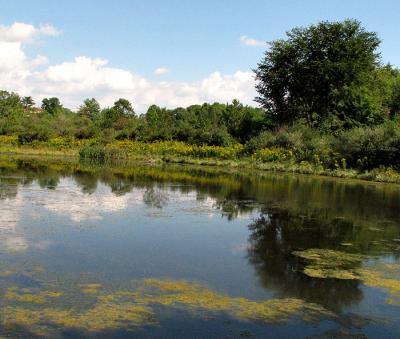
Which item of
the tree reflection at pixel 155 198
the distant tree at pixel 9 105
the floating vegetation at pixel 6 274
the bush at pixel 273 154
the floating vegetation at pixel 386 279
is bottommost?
the floating vegetation at pixel 6 274

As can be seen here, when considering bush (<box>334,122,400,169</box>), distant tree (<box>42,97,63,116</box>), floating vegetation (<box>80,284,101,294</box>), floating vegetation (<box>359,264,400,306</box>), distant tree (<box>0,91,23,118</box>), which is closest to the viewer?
floating vegetation (<box>80,284,101,294</box>)

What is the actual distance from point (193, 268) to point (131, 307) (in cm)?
232

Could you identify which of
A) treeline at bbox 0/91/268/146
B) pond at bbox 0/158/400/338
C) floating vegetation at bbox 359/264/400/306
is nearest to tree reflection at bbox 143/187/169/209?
pond at bbox 0/158/400/338

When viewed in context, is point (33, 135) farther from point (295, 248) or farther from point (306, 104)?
point (295, 248)

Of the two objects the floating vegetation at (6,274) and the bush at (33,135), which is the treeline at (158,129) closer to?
the bush at (33,135)

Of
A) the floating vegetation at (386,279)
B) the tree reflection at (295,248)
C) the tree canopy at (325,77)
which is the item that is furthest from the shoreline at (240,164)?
the floating vegetation at (386,279)

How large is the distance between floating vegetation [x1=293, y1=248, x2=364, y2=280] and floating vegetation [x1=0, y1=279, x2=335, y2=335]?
1819mm

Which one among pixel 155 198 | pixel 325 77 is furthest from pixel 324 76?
pixel 155 198

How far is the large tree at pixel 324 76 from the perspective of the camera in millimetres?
45250

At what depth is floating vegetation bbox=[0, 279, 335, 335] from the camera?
6.04m

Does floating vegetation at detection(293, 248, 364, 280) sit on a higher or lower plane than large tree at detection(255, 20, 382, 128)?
lower

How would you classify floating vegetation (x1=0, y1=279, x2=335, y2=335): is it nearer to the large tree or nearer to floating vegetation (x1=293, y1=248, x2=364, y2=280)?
floating vegetation (x1=293, y1=248, x2=364, y2=280)

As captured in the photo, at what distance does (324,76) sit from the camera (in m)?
45.5

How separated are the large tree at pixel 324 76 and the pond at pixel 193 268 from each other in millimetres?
30313
